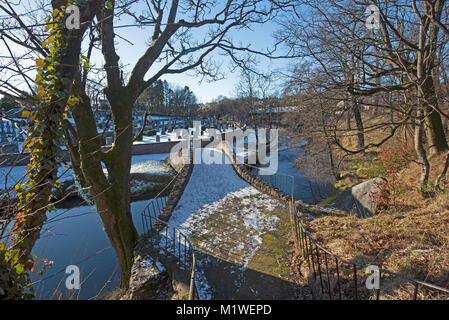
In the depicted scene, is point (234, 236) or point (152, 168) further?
point (152, 168)

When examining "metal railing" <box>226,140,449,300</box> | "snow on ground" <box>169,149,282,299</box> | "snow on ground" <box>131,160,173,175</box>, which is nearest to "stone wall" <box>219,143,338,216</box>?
"snow on ground" <box>169,149,282,299</box>

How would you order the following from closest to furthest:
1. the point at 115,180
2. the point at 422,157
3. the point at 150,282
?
1. the point at 150,282
2. the point at 115,180
3. the point at 422,157

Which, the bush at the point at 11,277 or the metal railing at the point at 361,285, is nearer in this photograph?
the bush at the point at 11,277

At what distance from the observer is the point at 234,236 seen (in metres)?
6.28

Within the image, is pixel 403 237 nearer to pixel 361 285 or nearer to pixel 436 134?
pixel 361 285

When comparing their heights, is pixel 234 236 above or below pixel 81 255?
above

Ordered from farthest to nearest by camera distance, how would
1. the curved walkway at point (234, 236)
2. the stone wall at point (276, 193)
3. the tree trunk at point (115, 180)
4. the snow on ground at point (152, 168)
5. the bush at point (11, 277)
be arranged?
the snow on ground at point (152, 168)
the stone wall at point (276, 193)
the tree trunk at point (115, 180)
the curved walkway at point (234, 236)
the bush at point (11, 277)

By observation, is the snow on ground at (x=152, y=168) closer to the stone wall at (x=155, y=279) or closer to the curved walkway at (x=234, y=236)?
the curved walkway at (x=234, y=236)

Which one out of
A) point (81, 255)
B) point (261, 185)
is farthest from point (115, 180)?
point (261, 185)

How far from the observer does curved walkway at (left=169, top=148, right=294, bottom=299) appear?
4375 millimetres

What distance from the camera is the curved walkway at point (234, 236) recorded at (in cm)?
438

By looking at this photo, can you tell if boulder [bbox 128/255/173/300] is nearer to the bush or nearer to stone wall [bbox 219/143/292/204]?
the bush

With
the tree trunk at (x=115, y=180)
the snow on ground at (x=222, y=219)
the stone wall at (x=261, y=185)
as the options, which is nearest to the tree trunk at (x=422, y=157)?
the stone wall at (x=261, y=185)
